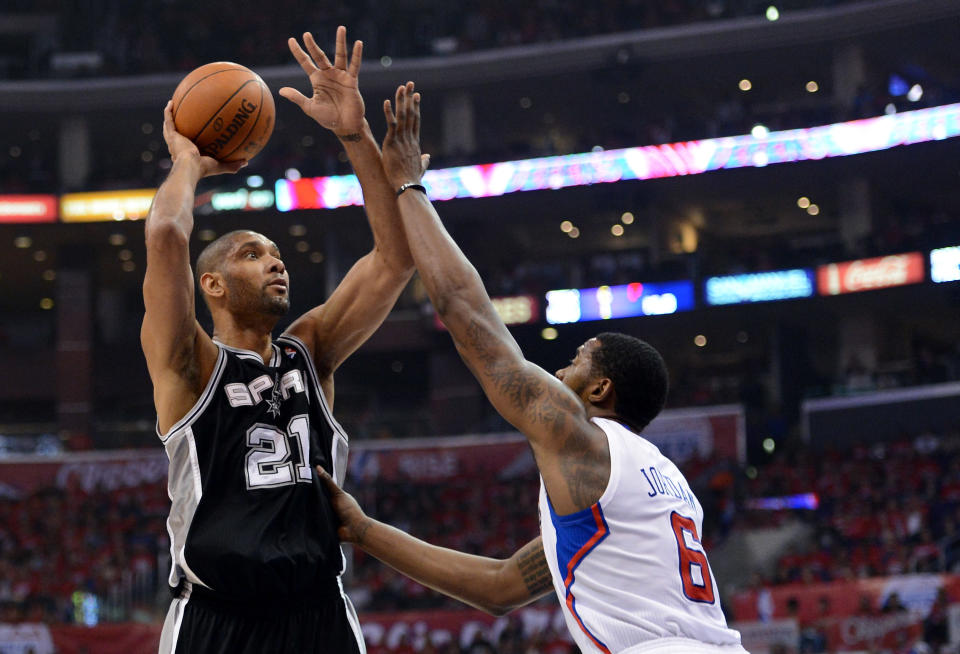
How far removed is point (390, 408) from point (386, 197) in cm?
3101

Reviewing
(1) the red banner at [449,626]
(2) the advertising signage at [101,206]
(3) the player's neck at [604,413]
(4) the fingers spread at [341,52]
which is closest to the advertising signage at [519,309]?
(2) the advertising signage at [101,206]

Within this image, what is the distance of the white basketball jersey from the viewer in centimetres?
389

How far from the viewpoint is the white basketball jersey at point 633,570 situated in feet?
12.8

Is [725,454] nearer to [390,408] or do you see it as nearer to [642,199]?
[642,199]

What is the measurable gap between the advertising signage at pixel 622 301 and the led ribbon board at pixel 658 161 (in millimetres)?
2874

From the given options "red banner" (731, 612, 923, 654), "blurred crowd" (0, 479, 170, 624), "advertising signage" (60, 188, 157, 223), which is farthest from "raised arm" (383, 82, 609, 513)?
"advertising signage" (60, 188, 157, 223)

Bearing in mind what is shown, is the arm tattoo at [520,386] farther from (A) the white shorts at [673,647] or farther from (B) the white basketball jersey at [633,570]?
(A) the white shorts at [673,647]

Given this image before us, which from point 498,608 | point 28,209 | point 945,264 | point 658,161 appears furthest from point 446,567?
point 28,209

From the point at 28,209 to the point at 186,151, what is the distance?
28.6 meters

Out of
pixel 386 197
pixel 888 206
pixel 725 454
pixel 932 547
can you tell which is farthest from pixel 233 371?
pixel 888 206

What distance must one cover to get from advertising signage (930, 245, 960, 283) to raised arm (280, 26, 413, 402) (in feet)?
79.7

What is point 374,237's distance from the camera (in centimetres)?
490

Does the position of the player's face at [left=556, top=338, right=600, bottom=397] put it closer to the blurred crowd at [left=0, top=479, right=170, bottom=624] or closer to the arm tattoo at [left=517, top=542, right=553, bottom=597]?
the arm tattoo at [left=517, top=542, right=553, bottom=597]

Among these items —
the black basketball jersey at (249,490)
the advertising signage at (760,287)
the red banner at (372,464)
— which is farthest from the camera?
the advertising signage at (760,287)
